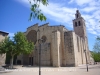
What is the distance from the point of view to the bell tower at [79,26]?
46394 millimetres

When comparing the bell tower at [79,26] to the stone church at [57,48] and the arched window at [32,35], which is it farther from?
the arched window at [32,35]

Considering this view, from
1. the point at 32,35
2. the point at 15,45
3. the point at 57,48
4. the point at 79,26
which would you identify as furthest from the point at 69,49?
the point at 79,26

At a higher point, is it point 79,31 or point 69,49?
point 79,31

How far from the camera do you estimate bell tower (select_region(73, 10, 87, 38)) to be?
4639cm

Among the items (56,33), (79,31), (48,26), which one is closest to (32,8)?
(56,33)

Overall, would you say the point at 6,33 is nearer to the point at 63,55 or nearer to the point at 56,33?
the point at 56,33

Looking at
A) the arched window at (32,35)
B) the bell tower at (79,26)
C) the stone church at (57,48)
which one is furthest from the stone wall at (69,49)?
the bell tower at (79,26)

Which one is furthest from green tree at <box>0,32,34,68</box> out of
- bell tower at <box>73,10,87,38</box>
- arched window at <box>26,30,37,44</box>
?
bell tower at <box>73,10,87,38</box>

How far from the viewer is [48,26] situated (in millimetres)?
32000

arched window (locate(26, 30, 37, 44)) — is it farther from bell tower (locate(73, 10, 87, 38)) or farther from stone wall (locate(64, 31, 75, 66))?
bell tower (locate(73, 10, 87, 38))

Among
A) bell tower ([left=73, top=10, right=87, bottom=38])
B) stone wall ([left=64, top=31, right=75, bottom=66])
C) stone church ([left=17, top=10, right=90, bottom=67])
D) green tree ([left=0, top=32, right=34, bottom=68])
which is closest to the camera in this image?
green tree ([left=0, top=32, right=34, bottom=68])

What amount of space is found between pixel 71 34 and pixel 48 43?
7279 mm

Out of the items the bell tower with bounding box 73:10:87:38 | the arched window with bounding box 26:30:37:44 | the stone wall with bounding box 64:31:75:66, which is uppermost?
the bell tower with bounding box 73:10:87:38

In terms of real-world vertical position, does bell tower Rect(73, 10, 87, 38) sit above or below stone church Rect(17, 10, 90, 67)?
above
